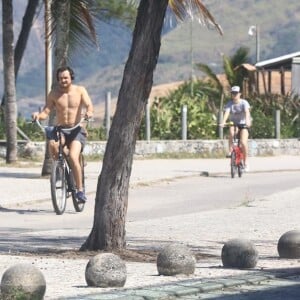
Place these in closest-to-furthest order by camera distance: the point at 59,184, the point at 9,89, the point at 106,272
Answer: the point at 106,272 < the point at 59,184 < the point at 9,89

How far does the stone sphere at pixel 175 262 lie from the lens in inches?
415

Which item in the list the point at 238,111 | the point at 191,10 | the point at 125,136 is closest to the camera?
the point at 125,136

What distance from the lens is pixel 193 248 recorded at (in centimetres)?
1296

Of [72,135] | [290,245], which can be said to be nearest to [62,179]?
[72,135]

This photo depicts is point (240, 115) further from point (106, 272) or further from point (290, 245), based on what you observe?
point (106, 272)

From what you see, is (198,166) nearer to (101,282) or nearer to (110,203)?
(110,203)

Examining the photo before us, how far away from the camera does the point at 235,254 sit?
11.1 metres

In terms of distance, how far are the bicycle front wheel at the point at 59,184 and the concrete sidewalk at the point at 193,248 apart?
1.95 feet

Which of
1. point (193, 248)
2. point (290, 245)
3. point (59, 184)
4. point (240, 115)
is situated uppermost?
point (240, 115)

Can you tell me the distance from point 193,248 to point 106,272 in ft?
10.6

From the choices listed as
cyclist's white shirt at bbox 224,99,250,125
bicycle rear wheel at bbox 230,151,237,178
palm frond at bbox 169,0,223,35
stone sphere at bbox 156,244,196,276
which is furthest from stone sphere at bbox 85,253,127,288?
cyclist's white shirt at bbox 224,99,250,125

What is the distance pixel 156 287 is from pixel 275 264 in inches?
82.5

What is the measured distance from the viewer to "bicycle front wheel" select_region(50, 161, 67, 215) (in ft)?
56.2

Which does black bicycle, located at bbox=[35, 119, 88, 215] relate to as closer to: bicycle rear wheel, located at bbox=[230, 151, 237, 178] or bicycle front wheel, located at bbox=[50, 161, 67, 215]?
bicycle front wheel, located at bbox=[50, 161, 67, 215]
